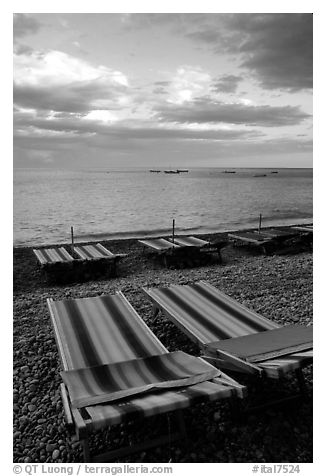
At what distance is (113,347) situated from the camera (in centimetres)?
436

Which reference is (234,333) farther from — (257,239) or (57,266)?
(257,239)

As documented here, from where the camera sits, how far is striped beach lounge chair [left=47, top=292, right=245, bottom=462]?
9.84 ft

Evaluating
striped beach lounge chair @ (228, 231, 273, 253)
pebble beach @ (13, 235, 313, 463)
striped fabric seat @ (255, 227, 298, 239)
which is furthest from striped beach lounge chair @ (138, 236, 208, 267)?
striped fabric seat @ (255, 227, 298, 239)

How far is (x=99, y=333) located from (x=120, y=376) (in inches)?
43.6

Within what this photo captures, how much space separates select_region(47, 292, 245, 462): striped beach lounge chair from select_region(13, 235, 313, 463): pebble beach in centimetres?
20

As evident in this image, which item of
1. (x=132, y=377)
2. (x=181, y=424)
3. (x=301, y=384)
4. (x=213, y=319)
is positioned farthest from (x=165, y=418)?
(x=213, y=319)

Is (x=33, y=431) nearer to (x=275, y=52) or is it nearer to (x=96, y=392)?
(x=96, y=392)

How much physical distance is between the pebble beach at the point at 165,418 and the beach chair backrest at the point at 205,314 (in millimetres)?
482

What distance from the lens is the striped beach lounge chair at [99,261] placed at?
9.73 m

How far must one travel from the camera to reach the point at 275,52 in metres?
4.55

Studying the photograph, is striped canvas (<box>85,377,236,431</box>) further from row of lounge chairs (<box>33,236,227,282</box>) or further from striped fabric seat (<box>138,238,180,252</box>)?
striped fabric seat (<box>138,238,180,252</box>)

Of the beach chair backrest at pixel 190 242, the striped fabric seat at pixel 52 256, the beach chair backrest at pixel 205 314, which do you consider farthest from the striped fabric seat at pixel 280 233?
the beach chair backrest at pixel 205 314

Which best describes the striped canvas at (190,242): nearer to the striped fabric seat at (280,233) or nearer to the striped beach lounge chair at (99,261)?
the striped beach lounge chair at (99,261)
